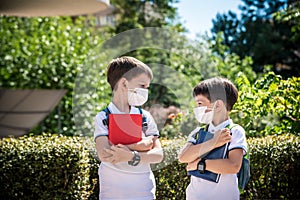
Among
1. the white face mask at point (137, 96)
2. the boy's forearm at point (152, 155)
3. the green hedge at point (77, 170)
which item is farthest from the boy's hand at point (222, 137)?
the green hedge at point (77, 170)

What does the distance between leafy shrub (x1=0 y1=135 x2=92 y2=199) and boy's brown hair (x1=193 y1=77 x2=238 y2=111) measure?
1.89 metres

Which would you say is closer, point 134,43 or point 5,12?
point 134,43

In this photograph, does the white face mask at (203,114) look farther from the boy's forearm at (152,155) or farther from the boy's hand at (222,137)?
the boy's forearm at (152,155)

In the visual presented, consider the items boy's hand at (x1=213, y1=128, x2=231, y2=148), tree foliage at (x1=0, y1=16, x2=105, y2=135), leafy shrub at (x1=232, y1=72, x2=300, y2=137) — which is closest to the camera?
boy's hand at (x1=213, y1=128, x2=231, y2=148)

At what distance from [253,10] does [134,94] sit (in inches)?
396

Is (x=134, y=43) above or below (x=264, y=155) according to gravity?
above

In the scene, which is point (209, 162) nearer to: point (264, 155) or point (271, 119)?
point (264, 155)

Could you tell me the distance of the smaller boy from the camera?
9.54 feet

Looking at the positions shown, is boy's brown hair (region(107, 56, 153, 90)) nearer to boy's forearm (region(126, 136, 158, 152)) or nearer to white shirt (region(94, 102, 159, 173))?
white shirt (region(94, 102, 159, 173))

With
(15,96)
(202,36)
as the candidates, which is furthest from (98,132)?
(202,36)

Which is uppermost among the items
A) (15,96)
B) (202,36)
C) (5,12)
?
(5,12)

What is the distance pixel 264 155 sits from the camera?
4734 millimetres

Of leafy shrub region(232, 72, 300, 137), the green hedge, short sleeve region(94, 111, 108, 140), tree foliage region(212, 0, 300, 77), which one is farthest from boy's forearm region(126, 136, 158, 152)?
tree foliage region(212, 0, 300, 77)

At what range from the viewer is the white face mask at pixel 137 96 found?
283 cm
